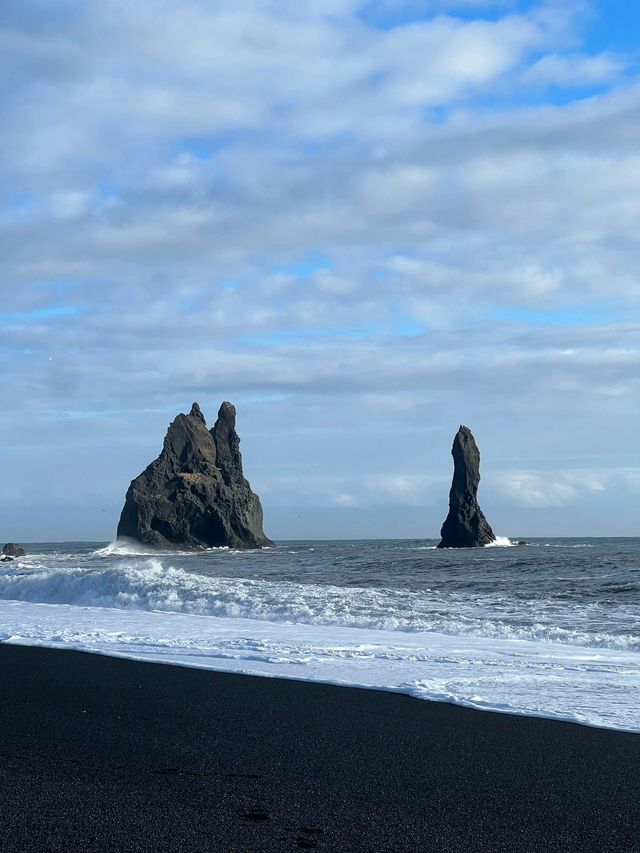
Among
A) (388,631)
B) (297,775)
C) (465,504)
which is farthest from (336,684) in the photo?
(465,504)

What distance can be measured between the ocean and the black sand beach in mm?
1162

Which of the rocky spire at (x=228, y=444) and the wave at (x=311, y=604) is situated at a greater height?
the rocky spire at (x=228, y=444)

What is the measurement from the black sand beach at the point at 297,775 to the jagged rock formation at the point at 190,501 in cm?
10020

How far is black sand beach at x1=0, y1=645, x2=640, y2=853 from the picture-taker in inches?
Answer: 175

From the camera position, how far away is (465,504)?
105m

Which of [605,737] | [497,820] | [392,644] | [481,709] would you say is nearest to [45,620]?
[392,644]

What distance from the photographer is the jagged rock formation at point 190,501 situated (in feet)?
356

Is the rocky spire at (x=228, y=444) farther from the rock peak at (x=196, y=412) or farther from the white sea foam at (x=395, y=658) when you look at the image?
the white sea foam at (x=395, y=658)

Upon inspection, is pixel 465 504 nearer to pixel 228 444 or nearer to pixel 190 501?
pixel 190 501

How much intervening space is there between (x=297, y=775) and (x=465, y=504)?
102 metres

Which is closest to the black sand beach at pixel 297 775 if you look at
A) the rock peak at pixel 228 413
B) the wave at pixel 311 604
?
the wave at pixel 311 604

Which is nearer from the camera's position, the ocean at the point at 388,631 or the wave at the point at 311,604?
the ocean at the point at 388,631

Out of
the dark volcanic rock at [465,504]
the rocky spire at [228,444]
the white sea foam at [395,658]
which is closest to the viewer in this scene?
the white sea foam at [395,658]

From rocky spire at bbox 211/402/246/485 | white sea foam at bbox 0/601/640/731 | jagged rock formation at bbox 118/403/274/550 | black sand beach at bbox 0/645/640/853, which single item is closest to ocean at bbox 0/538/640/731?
white sea foam at bbox 0/601/640/731
